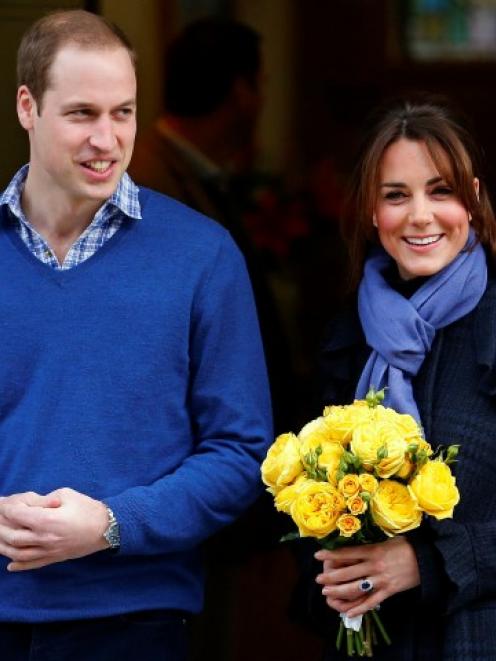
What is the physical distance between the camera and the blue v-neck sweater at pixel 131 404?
9.46 ft

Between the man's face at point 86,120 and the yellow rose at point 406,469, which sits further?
the man's face at point 86,120

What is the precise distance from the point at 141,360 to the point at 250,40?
210cm

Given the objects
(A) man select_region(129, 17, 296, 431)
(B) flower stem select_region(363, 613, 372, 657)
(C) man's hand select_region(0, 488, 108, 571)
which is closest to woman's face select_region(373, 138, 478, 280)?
(B) flower stem select_region(363, 613, 372, 657)

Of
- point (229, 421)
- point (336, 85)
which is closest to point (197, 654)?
point (229, 421)

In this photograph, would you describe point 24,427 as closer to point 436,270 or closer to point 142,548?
point 142,548

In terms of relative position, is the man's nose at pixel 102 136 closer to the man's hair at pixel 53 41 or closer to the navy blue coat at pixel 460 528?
the man's hair at pixel 53 41

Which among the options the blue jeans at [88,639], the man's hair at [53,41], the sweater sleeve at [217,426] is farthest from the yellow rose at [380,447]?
the man's hair at [53,41]

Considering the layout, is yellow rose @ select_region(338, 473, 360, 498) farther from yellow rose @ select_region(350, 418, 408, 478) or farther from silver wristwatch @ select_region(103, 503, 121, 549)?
silver wristwatch @ select_region(103, 503, 121, 549)

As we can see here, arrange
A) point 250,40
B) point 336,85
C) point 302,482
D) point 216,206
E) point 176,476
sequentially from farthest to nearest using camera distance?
point 336,85, point 250,40, point 216,206, point 176,476, point 302,482

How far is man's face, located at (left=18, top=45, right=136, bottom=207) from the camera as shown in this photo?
2873 mm

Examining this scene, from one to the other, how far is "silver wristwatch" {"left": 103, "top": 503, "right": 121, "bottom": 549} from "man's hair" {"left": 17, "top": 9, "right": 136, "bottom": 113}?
2.59ft

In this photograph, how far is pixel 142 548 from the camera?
2.87m

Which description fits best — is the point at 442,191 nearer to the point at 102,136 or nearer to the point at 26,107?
the point at 102,136

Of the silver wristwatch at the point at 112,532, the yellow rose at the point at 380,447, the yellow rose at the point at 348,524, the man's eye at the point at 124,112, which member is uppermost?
the man's eye at the point at 124,112
